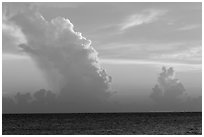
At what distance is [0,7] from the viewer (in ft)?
92.7

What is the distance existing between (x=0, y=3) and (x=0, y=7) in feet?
1.78

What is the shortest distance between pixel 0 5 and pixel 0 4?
12 cm

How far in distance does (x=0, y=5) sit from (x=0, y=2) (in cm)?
30

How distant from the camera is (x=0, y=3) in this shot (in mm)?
28656

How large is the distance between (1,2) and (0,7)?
2.05 ft

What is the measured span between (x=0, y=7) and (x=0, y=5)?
0.32m

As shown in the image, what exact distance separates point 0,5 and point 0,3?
0.23 m

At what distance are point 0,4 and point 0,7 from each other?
A: 0.44 m

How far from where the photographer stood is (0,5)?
2852 centimetres

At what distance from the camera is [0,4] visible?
93.8 feet

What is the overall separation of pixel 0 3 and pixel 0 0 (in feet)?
0.74

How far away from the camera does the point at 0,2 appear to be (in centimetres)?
2867
